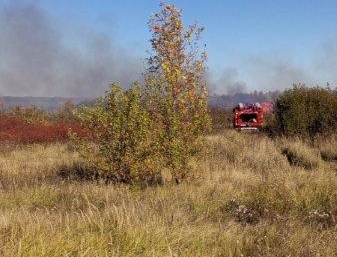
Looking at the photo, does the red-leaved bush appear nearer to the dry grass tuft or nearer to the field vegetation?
the field vegetation

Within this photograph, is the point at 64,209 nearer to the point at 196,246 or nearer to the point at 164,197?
the point at 164,197

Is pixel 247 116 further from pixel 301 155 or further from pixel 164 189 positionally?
pixel 164 189

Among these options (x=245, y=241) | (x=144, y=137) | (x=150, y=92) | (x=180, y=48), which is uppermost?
(x=180, y=48)

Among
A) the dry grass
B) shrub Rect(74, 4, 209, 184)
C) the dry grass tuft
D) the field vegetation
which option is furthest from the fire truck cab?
shrub Rect(74, 4, 209, 184)

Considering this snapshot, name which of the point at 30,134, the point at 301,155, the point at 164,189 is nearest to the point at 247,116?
the point at 30,134

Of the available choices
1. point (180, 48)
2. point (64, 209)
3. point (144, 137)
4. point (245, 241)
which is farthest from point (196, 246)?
point (180, 48)

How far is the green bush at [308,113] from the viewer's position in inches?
730

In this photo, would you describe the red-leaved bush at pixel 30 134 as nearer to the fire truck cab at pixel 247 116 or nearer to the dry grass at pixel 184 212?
the fire truck cab at pixel 247 116

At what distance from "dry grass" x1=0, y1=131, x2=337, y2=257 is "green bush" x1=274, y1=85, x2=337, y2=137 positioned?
5140 mm

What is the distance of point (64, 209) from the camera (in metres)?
7.42

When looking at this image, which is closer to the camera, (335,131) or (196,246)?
(196,246)

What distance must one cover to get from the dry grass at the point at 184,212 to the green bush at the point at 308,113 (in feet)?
16.9

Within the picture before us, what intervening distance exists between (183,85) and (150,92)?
7.65 m

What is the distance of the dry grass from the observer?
4934mm
